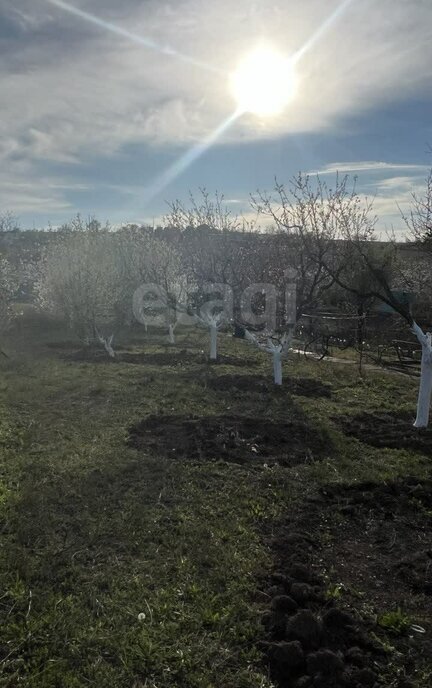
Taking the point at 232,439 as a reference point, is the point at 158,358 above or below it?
below

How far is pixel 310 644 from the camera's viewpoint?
10.1 feet

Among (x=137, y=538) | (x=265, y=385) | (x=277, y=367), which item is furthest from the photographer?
(x=277, y=367)

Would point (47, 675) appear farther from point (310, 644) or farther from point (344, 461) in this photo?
point (344, 461)

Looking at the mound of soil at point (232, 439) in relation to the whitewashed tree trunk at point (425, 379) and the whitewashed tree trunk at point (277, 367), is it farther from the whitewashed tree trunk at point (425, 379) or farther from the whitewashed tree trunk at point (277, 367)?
the whitewashed tree trunk at point (277, 367)

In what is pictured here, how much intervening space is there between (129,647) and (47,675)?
468 millimetres

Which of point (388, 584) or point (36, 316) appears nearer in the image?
point (388, 584)

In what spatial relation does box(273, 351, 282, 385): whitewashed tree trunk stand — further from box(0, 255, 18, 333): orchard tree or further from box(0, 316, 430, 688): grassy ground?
box(0, 255, 18, 333): orchard tree

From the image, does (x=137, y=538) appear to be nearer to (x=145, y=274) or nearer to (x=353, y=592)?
(x=353, y=592)

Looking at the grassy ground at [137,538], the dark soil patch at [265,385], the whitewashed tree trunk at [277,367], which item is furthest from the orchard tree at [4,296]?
the whitewashed tree trunk at [277,367]

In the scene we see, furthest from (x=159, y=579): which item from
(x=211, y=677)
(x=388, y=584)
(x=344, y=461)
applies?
(x=344, y=461)

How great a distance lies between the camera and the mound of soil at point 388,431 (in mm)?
7215

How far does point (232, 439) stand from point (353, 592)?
365 centimetres

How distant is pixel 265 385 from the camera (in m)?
11.1

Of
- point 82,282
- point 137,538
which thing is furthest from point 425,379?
point 82,282
